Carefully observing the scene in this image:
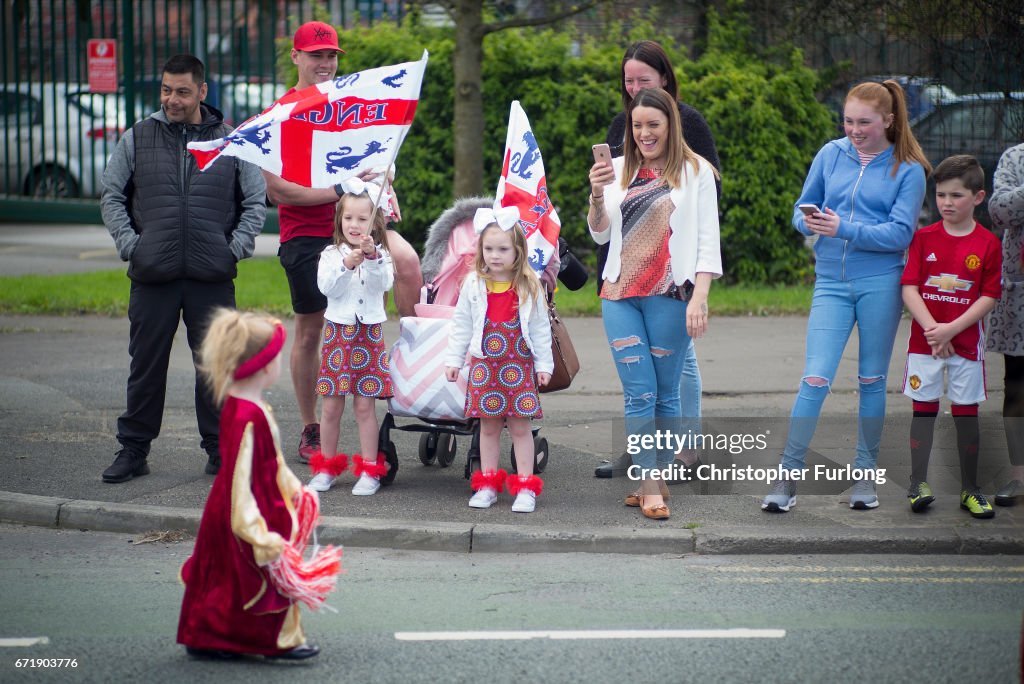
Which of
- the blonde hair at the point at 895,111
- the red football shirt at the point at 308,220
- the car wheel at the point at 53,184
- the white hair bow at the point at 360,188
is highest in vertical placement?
the blonde hair at the point at 895,111

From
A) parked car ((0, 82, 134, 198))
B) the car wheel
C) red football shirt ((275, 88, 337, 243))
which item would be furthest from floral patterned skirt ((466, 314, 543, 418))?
the car wheel

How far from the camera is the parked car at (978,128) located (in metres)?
10.3

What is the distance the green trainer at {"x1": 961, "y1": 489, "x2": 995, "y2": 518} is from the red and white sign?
42.1 ft

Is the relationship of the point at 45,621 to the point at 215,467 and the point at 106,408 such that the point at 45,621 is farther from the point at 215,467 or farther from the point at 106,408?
the point at 106,408

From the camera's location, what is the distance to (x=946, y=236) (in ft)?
20.8

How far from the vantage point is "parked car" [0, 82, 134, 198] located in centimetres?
1694

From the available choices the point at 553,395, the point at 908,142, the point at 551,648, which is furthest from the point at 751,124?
the point at 551,648

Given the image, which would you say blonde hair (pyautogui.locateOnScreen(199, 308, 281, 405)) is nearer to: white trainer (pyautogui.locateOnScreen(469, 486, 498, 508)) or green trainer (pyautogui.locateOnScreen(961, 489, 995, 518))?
white trainer (pyautogui.locateOnScreen(469, 486, 498, 508))

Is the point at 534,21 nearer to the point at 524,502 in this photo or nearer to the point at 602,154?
the point at 602,154

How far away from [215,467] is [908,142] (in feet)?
12.8

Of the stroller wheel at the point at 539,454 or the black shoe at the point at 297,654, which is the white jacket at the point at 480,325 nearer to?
the stroller wheel at the point at 539,454

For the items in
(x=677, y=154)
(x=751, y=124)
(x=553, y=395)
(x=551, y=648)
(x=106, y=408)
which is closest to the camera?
(x=551, y=648)

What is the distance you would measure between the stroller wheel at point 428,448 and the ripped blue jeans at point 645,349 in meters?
1.37

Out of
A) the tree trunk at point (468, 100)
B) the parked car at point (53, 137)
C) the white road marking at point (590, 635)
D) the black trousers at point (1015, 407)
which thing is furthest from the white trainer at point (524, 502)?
the parked car at point (53, 137)
